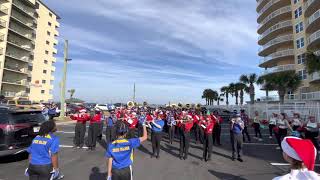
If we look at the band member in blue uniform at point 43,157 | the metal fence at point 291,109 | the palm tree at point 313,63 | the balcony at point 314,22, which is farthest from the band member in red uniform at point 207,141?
the balcony at point 314,22

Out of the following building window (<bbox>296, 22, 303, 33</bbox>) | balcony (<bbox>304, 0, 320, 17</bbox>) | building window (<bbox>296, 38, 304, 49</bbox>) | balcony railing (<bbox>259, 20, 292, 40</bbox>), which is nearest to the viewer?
balcony (<bbox>304, 0, 320, 17</bbox>)

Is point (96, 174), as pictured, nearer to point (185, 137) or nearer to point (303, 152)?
point (185, 137)

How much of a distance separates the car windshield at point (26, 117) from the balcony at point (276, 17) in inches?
1969

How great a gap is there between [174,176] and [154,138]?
3.04 meters

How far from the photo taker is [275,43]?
5219 cm

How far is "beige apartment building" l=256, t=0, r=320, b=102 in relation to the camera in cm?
4038

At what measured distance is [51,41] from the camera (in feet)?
235

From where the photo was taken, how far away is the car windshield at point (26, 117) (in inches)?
355

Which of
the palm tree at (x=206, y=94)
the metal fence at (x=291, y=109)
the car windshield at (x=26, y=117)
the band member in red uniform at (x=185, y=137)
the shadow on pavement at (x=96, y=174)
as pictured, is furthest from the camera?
the palm tree at (x=206, y=94)

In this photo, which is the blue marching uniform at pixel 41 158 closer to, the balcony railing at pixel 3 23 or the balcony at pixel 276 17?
the balcony at pixel 276 17

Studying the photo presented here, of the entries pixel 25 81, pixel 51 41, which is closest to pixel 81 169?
pixel 25 81

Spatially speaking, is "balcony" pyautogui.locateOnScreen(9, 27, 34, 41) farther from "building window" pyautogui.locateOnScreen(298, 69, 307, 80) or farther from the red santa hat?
the red santa hat

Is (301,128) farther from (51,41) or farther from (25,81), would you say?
(51,41)

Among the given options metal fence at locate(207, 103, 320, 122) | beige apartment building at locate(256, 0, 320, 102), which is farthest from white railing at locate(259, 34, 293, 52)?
metal fence at locate(207, 103, 320, 122)
